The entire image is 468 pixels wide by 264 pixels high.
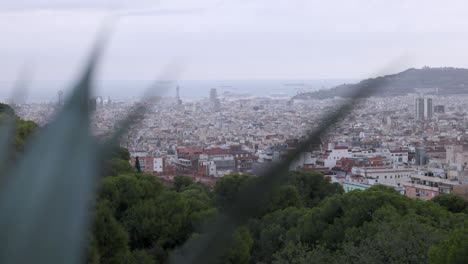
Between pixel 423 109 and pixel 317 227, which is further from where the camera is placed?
pixel 423 109

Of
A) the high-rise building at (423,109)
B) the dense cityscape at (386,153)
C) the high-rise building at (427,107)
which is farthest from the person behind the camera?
the high-rise building at (427,107)

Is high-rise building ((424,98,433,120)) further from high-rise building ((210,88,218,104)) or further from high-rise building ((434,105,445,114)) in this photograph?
high-rise building ((210,88,218,104))

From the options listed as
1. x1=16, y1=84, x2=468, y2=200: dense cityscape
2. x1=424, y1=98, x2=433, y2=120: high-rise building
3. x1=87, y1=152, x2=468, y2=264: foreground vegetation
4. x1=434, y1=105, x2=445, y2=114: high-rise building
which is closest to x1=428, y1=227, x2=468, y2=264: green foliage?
x1=87, y1=152, x2=468, y2=264: foreground vegetation

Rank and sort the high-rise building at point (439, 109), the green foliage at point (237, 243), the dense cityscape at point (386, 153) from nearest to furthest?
the green foliage at point (237, 243)
the dense cityscape at point (386, 153)
the high-rise building at point (439, 109)

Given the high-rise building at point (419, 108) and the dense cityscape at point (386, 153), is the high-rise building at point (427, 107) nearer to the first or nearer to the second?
the dense cityscape at point (386, 153)

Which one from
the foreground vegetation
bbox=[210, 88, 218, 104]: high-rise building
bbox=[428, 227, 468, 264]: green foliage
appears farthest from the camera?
the foreground vegetation

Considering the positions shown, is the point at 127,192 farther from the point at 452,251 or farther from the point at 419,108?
the point at 419,108

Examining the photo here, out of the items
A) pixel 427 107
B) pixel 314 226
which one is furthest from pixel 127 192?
pixel 427 107

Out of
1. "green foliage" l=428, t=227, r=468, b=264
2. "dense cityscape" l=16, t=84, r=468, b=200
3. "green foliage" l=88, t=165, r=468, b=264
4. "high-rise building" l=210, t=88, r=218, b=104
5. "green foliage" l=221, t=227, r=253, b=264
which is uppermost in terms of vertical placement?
"high-rise building" l=210, t=88, r=218, b=104

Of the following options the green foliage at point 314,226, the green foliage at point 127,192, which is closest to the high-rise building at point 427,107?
the green foliage at point 314,226
